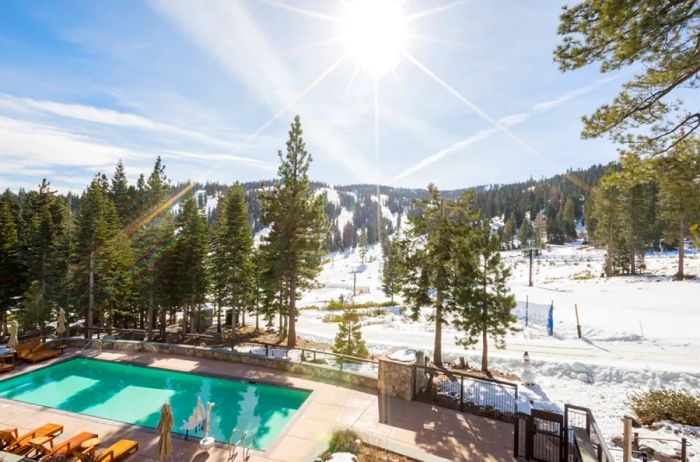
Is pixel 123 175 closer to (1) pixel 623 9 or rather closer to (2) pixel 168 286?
(2) pixel 168 286

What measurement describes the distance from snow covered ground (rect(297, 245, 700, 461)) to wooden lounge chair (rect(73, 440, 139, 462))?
43.2 ft

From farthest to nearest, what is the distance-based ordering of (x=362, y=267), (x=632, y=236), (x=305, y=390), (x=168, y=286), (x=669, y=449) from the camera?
(x=362, y=267) < (x=632, y=236) < (x=168, y=286) < (x=305, y=390) < (x=669, y=449)

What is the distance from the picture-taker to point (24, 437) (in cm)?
965

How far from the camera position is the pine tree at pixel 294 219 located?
22.5 metres

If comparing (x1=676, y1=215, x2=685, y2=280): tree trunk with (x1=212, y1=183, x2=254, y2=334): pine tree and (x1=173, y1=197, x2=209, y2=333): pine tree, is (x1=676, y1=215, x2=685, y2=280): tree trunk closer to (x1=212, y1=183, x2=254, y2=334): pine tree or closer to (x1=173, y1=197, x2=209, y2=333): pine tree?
(x1=212, y1=183, x2=254, y2=334): pine tree

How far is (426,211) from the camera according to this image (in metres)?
20.6

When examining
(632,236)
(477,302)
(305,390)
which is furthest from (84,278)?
(632,236)

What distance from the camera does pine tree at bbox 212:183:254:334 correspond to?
29250 millimetres

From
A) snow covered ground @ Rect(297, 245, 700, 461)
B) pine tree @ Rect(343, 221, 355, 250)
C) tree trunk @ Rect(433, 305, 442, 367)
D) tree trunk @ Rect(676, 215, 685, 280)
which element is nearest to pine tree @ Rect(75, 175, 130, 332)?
snow covered ground @ Rect(297, 245, 700, 461)

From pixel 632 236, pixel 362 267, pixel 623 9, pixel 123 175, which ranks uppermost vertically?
pixel 123 175

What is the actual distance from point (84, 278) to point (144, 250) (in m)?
4.50

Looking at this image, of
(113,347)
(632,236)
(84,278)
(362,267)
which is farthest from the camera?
(362,267)

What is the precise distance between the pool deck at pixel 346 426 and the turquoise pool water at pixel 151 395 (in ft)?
3.32

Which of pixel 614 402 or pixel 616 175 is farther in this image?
pixel 614 402
